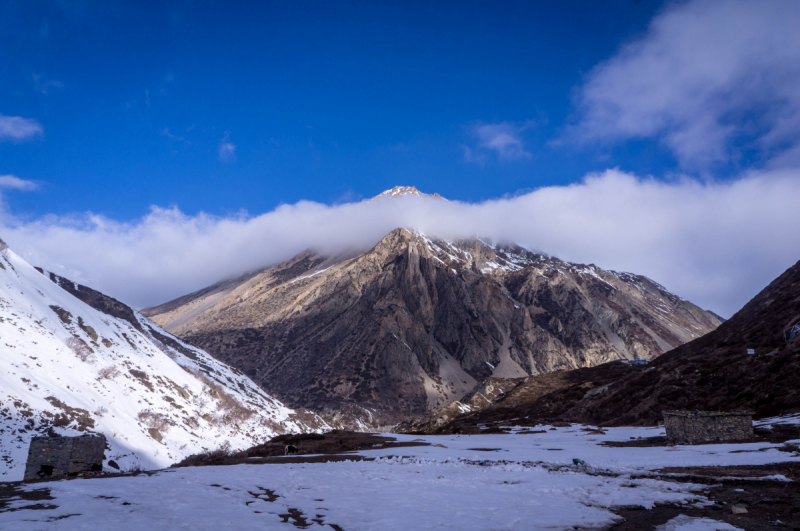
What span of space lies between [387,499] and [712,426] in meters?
23.0

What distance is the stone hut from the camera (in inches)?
1025

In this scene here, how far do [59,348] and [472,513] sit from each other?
211ft

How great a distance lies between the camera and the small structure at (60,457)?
2416cm

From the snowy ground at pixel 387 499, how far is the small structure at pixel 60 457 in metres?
11.1

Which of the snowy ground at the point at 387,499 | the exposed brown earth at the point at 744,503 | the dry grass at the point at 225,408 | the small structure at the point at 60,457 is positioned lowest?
the dry grass at the point at 225,408

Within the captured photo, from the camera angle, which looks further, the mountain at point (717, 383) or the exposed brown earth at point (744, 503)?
the mountain at point (717, 383)

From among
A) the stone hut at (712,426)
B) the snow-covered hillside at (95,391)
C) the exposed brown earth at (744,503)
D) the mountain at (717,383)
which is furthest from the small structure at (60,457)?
the mountain at (717,383)

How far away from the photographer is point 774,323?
61.0m

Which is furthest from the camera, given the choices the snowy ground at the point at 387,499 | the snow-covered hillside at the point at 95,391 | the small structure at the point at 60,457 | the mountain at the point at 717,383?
the snow-covered hillside at the point at 95,391

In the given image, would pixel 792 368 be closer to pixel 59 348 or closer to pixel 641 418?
pixel 641 418

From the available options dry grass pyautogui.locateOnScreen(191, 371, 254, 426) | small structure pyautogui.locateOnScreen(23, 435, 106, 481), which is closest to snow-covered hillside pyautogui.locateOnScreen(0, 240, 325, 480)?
dry grass pyautogui.locateOnScreen(191, 371, 254, 426)

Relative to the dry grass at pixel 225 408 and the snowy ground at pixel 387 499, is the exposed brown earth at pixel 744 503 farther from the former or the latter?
the dry grass at pixel 225 408

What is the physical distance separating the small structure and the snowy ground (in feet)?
36.5

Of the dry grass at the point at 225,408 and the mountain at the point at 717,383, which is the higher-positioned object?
the mountain at the point at 717,383
